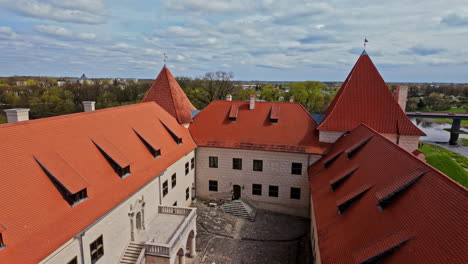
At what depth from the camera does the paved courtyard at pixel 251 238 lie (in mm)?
16328

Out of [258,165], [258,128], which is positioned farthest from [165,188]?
[258,128]

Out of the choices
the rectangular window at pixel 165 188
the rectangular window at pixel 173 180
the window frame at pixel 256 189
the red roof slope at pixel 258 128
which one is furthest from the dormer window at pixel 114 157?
the window frame at pixel 256 189

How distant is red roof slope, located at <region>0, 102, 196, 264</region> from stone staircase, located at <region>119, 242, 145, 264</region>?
262cm

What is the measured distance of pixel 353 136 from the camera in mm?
18547

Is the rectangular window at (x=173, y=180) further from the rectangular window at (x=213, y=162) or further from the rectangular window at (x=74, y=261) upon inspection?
the rectangular window at (x=74, y=261)

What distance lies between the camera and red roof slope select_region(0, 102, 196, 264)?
8797mm

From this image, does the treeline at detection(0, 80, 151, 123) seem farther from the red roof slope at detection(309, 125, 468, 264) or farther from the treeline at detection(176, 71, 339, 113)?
the red roof slope at detection(309, 125, 468, 264)

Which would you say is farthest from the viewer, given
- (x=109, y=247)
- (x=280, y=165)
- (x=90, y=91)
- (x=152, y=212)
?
(x=90, y=91)

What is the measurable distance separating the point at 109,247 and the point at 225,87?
128ft

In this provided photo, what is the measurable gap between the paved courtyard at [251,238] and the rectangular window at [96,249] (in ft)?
19.1

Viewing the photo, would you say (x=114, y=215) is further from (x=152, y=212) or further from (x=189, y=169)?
(x=189, y=169)

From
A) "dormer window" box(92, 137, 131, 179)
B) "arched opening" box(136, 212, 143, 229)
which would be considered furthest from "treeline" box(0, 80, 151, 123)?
"arched opening" box(136, 212, 143, 229)

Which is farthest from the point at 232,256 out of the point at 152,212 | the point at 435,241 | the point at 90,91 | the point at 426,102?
the point at 426,102

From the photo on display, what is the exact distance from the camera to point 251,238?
18.3 m
